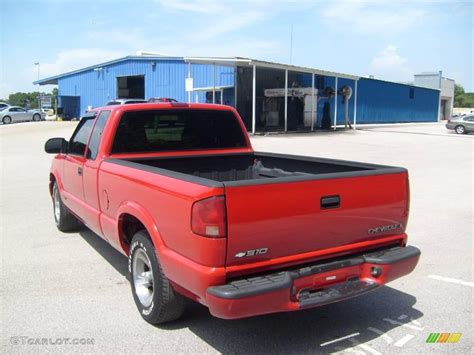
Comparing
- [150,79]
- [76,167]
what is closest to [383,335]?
[76,167]

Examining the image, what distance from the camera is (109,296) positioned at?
14.9 ft

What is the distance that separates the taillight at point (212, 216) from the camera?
3066 millimetres

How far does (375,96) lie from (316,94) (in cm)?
1605

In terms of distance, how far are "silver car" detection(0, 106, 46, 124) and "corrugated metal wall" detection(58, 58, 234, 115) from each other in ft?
12.1

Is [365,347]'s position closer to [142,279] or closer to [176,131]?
[142,279]

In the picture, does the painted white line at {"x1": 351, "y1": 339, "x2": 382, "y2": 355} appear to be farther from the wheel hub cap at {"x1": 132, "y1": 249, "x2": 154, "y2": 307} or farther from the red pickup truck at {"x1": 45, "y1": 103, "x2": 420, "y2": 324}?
the wheel hub cap at {"x1": 132, "y1": 249, "x2": 154, "y2": 307}

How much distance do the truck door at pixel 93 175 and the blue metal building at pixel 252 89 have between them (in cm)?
1983

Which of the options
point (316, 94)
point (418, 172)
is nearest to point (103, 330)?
point (418, 172)

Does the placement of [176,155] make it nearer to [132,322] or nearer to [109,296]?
[109,296]

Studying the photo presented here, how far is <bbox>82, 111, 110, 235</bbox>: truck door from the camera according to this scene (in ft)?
16.0

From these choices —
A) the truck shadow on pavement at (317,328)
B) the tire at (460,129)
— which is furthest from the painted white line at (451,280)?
the tire at (460,129)

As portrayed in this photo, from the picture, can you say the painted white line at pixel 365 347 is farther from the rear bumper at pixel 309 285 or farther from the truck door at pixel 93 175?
the truck door at pixel 93 175

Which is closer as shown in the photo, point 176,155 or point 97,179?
point 97,179

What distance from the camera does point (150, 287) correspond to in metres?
4.05
